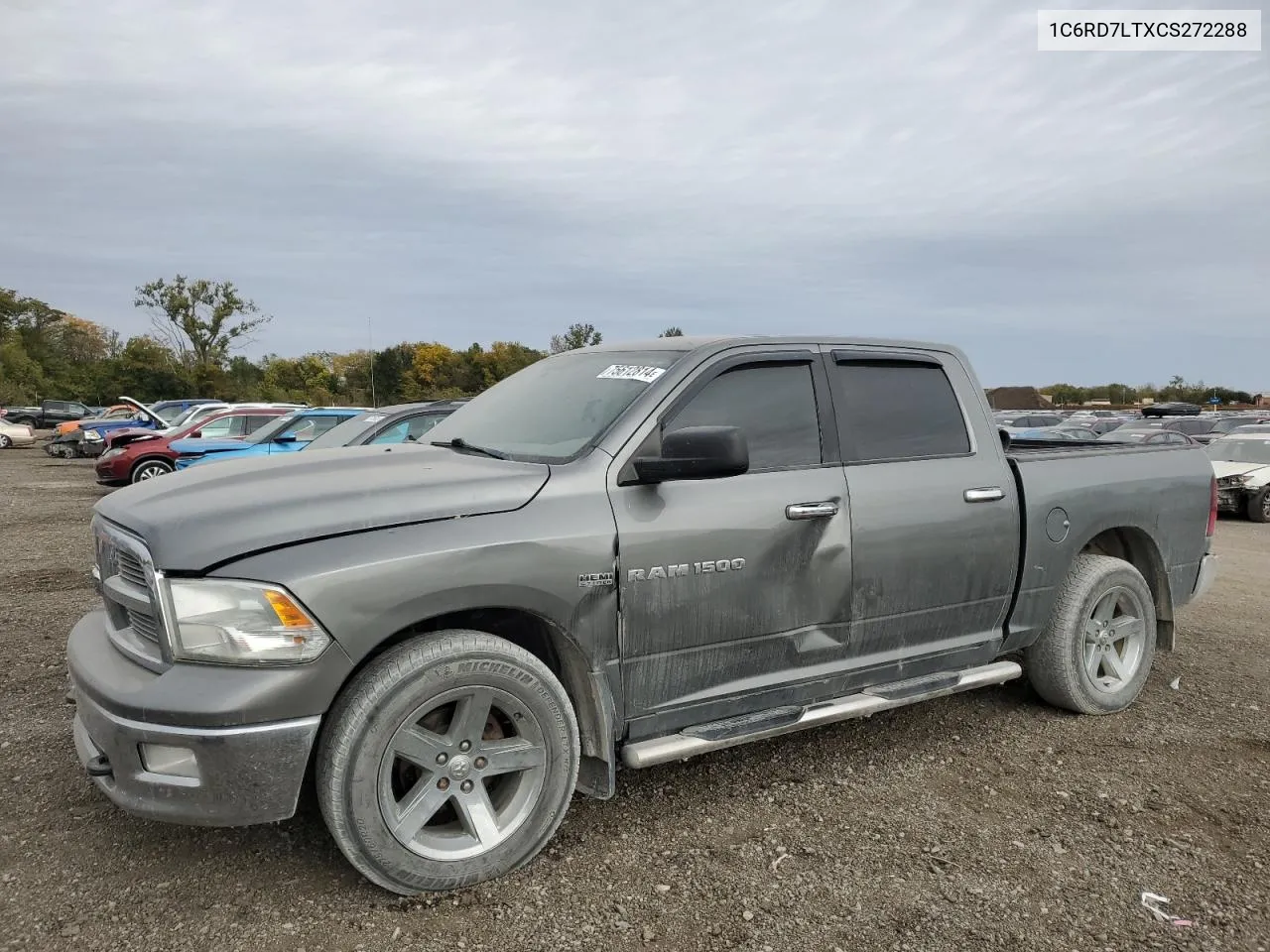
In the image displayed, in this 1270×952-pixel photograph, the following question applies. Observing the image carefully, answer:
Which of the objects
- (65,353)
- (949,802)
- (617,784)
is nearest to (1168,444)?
(949,802)

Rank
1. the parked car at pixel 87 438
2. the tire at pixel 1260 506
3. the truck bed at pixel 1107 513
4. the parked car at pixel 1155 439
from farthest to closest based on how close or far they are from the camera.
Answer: the parked car at pixel 87 438
the tire at pixel 1260 506
the parked car at pixel 1155 439
the truck bed at pixel 1107 513

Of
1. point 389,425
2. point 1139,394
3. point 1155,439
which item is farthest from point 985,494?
point 1139,394

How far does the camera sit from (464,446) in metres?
3.63

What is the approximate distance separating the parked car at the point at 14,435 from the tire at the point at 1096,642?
34258 mm

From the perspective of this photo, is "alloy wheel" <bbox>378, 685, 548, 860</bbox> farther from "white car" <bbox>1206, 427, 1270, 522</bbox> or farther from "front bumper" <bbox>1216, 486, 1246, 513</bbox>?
"front bumper" <bbox>1216, 486, 1246, 513</bbox>

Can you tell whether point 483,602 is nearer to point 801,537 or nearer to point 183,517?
point 183,517

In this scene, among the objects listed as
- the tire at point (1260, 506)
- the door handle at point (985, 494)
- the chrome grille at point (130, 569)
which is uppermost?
the chrome grille at point (130, 569)

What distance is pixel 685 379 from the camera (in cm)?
333

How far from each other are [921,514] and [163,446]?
14.6 m

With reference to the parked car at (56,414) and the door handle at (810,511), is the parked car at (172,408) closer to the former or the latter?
the parked car at (56,414)

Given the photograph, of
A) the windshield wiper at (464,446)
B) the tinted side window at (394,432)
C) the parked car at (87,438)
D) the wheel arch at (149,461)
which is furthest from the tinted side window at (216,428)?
the windshield wiper at (464,446)

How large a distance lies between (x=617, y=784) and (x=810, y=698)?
894 millimetres

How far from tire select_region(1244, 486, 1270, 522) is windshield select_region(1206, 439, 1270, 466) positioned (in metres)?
0.83

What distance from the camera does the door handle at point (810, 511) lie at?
3.29 meters
